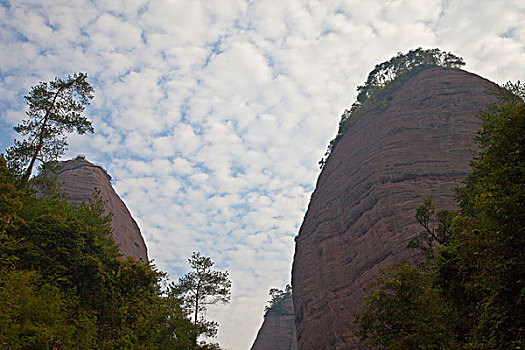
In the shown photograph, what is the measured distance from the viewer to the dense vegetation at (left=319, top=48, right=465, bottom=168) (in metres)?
47.4

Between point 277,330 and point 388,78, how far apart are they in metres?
53.0

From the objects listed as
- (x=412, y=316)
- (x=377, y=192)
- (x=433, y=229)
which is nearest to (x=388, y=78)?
(x=377, y=192)

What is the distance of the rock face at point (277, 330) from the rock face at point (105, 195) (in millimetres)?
34511

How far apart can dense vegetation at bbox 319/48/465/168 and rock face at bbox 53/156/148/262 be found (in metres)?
27.8

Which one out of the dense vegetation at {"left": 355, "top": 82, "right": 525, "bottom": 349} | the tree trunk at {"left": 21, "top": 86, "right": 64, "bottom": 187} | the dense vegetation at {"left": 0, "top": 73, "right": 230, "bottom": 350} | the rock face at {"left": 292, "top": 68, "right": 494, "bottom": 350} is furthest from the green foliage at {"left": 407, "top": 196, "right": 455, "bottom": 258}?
the tree trunk at {"left": 21, "top": 86, "right": 64, "bottom": 187}

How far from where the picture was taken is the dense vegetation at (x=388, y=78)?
47438 millimetres

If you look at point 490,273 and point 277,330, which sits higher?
point 277,330

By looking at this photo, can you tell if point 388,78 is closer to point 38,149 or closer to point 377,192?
point 377,192

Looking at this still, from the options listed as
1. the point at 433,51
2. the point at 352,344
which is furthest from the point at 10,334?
the point at 433,51

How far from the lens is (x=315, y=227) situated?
135ft

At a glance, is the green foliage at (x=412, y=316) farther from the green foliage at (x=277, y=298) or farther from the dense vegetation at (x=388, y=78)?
the green foliage at (x=277, y=298)

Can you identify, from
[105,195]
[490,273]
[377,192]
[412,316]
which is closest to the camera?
[490,273]

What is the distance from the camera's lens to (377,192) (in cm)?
3456

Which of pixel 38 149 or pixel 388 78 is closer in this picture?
pixel 38 149
